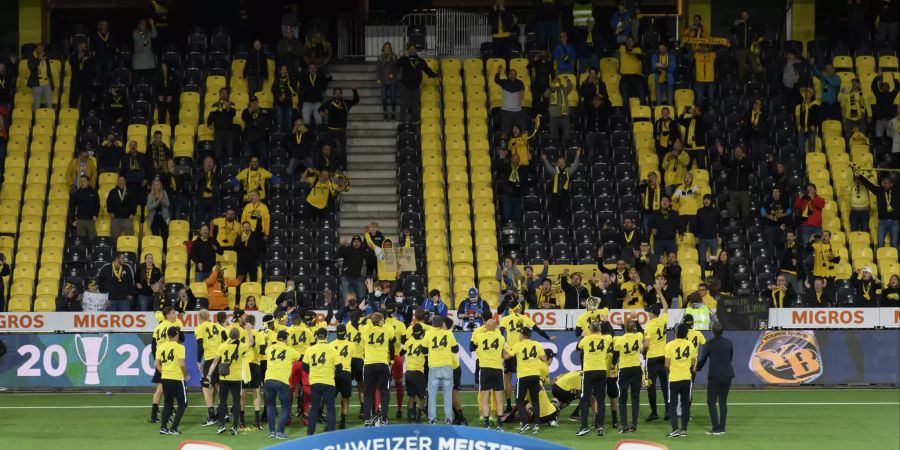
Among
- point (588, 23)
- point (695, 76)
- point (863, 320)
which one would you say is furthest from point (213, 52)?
point (863, 320)

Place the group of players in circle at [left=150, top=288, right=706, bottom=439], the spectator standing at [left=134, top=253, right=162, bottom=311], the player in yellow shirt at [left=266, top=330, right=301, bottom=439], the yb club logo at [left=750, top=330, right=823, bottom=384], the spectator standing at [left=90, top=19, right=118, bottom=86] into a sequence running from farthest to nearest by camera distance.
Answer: the spectator standing at [left=90, top=19, right=118, bottom=86]
the spectator standing at [left=134, top=253, right=162, bottom=311]
the yb club logo at [left=750, top=330, right=823, bottom=384]
the group of players in circle at [left=150, top=288, right=706, bottom=439]
the player in yellow shirt at [left=266, top=330, right=301, bottom=439]

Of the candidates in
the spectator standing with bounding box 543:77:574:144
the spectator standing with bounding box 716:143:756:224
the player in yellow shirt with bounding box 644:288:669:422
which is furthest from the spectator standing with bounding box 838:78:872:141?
the player in yellow shirt with bounding box 644:288:669:422

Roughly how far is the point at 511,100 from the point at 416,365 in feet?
41.6

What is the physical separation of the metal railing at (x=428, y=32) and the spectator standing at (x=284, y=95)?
3.68 meters

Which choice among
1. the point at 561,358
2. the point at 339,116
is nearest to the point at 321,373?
the point at 561,358

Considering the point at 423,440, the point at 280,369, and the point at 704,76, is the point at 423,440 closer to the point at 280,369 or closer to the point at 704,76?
the point at 280,369

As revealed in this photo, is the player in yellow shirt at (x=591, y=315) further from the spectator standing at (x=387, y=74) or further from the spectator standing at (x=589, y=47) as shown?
the spectator standing at (x=589, y=47)

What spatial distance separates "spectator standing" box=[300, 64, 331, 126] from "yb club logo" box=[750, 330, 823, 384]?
39.6 feet

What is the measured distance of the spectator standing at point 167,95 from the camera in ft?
108

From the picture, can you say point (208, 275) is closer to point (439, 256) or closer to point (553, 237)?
point (439, 256)

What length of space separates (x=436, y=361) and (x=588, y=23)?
1544cm

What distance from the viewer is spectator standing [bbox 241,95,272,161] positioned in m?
32.0

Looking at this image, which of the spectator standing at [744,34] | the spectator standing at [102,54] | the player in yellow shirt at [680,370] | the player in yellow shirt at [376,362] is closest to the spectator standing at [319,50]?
the spectator standing at [102,54]

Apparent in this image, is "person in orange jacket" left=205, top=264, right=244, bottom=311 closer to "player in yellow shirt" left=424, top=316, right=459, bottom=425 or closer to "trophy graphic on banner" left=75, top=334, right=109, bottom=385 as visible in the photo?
"trophy graphic on banner" left=75, top=334, right=109, bottom=385
